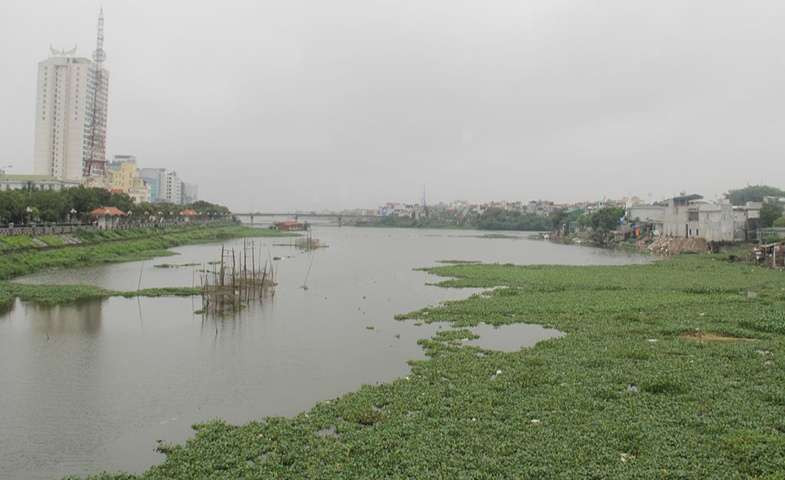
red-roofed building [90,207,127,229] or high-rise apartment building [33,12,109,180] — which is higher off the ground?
high-rise apartment building [33,12,109,180]

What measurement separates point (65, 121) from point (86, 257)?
4396 inches

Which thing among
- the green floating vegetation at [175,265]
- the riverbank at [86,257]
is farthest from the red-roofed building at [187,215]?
the green floating vegetation at [175,265]

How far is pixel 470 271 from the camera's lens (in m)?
46.5

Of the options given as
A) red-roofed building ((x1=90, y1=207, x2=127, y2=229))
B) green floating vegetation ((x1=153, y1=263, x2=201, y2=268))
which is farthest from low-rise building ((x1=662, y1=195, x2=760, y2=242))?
red-roofed building ((x1=90, y1=207, x2=127, y2=229))

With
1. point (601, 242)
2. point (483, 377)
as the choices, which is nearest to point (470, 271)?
point (483, 377)

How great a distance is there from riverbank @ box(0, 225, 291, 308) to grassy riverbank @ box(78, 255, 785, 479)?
21474 mm

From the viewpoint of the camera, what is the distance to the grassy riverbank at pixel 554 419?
9.59m

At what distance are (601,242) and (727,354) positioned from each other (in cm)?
8772

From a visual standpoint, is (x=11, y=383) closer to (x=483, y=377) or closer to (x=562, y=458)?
(x=483, y=377)

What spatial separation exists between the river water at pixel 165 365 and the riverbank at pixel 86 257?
2357 mm

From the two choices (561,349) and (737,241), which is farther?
(737,241)

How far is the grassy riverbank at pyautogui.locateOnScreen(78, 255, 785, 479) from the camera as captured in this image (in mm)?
9586

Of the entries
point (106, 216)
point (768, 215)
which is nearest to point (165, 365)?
point (106, 216)

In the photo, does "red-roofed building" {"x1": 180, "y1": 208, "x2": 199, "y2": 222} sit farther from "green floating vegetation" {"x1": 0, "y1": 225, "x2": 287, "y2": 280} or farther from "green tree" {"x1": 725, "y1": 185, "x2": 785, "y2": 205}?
"green tree" {"x1": 725, "y1": 185, "x2": 785, "y2": 205}
